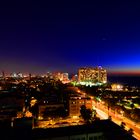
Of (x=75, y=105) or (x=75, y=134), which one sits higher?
(x=75, y=134)

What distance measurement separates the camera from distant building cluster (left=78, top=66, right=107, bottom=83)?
288 feet

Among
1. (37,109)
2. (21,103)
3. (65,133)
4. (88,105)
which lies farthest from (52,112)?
(65,133)

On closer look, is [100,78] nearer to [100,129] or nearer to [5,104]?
[5,104]

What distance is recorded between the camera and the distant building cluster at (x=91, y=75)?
288 feet

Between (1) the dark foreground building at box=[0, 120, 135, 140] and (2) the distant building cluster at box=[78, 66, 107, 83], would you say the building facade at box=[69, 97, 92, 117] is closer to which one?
(1) the dark foreground building at box=[0, 120, 135, 140]

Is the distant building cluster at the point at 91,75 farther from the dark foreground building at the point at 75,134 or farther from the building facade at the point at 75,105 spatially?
the dark foreground building at the point at 75,134

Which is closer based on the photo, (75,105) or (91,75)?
(75,105)

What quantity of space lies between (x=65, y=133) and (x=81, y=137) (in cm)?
82

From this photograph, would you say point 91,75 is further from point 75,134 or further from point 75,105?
point 75,134

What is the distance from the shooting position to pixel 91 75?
8881 centimetres

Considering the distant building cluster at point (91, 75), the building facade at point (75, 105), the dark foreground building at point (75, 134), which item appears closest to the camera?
the dark foreground building at point (75, 134)

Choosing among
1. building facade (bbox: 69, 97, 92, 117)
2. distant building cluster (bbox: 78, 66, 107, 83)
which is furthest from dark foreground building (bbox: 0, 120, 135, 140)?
distant building cluster (bbox: 78, 66, 107, 83)

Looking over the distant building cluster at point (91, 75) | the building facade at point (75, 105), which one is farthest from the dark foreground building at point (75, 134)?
the distant building cluster at point (91, 75)

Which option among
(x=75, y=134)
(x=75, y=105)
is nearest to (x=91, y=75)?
(x=75, y=105)
